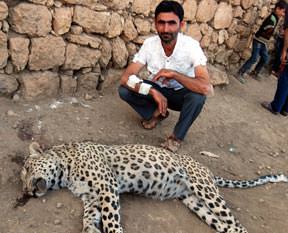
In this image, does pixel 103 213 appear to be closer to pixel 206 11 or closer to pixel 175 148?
pixel 175 148

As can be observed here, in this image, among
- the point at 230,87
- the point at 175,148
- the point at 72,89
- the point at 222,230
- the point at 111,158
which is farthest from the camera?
the point at 230,87

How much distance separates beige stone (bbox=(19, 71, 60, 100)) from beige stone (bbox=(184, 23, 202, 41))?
8.43ft

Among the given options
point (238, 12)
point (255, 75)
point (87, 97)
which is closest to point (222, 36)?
point (238, 12)

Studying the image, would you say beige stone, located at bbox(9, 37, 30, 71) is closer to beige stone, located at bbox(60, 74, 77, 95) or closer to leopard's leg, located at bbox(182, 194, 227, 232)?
beige stone, located at bbox(60, 74, 77, 95)

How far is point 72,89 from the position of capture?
17.5 ft

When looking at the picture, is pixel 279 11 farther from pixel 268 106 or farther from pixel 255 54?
pixel 268 106

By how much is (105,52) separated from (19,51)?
1.23 m

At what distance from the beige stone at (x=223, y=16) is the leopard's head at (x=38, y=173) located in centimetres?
465

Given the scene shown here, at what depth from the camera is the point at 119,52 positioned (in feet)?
18.6

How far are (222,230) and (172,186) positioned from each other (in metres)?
0.62

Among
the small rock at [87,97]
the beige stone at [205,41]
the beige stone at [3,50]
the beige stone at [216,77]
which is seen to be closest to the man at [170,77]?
the small rock at [87,97]

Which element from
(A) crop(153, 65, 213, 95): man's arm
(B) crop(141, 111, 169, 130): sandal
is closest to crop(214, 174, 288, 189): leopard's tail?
(A) crop(153, 65, 213, 95): man's arm

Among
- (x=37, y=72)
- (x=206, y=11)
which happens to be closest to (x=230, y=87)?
(x=206, y=11)

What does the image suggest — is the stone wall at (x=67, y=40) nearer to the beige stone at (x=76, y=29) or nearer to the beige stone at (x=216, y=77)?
the beige stone at (x=76, y=29)
